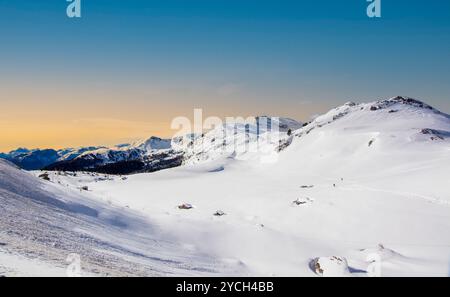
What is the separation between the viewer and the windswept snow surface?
19156mm

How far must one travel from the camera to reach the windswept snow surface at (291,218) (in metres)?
19.2

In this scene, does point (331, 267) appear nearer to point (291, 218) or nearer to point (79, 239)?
point (79, 239)

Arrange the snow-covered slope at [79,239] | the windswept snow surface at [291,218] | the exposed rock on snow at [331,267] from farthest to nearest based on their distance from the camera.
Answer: the exposed rock on snow at [331,267] → the windswept snow surface at [291,218] → the snow-covered slope at [79,239]

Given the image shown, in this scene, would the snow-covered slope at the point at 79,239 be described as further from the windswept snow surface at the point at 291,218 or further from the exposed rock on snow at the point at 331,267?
the exposed rock on snow at the point at 331,267

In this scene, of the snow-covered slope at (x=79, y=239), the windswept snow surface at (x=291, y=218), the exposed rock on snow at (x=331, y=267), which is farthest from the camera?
the exposed rock on snow at (x=331, y=267)

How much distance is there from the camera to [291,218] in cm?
3766

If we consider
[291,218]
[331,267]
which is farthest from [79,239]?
[291,218]

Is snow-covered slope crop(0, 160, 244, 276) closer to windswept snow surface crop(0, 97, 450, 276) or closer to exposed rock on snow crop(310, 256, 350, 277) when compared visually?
windswept snow surface crop(0, 97, 450, 276)

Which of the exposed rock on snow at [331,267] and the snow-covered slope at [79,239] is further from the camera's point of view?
the exposed rock on snow at [331,267]

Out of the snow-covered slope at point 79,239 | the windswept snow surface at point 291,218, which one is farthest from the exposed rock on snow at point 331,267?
the snow-covered slope at point 79,239

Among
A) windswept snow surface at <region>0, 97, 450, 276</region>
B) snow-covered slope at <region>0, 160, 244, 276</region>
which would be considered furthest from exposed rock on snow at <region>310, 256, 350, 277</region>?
snow-covered slope at <region>0, 160, 244, 276</region>
